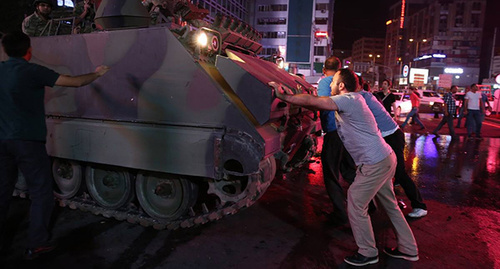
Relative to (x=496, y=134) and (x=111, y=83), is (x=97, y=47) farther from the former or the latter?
(x=496, y=134)

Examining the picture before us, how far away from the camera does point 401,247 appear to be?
3.71 metres

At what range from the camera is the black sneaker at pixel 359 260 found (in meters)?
3.53

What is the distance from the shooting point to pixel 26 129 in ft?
11.1

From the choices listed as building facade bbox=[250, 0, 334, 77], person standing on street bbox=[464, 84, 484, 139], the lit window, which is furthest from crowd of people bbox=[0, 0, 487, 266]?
building facade bbox=[250, 0, 334, 77]

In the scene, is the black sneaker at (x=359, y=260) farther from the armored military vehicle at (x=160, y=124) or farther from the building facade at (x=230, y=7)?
the building facade at (x=230, y=7)

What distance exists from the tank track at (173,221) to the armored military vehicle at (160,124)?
0.01 metres

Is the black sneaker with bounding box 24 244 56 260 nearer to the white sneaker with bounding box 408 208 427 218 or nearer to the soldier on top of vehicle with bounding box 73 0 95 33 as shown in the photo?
the soldier on top of vehicle with bounding box 73 0 95 33

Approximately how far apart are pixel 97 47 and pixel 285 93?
224 cm

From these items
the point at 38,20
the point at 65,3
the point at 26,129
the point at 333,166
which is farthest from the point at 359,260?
the point at 65,3

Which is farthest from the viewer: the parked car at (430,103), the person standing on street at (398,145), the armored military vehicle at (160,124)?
the parked car at (430,103)

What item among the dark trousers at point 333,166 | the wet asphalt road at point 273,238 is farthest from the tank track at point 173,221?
the dark trousers at point 333,166

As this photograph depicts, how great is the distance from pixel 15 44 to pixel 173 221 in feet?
7.55

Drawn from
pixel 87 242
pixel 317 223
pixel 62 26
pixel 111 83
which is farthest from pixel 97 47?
pixel 317 223

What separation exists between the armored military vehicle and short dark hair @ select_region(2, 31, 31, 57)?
87cm
